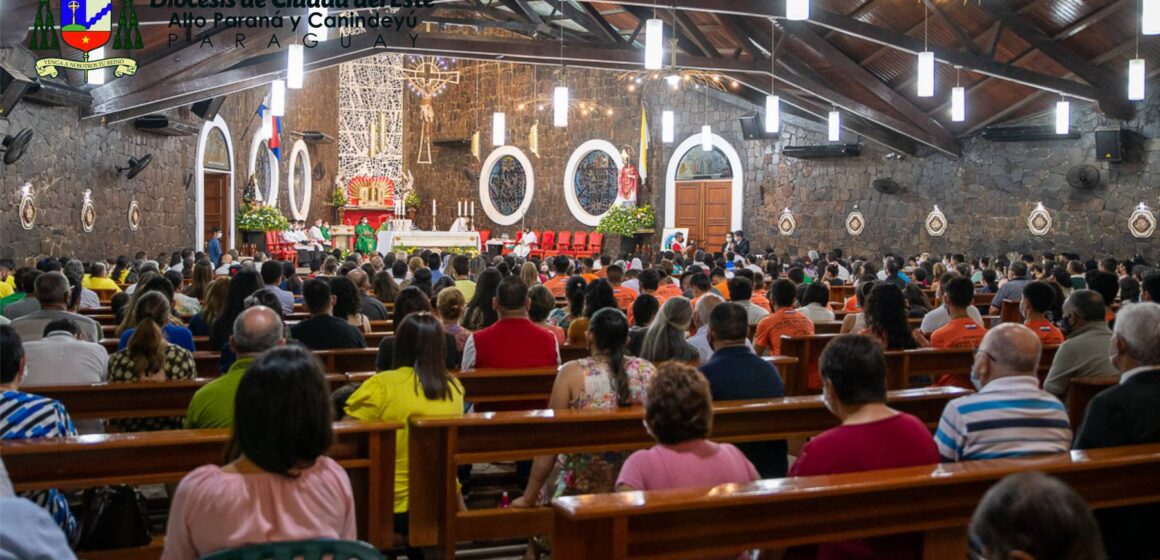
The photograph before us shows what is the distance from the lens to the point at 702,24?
17.0m

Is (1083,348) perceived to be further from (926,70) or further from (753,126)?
(753,126)

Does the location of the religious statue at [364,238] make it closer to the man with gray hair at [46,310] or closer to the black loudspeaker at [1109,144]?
the black loudspeaker at [1109,144]

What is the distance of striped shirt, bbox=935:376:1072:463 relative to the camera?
3.06 meters

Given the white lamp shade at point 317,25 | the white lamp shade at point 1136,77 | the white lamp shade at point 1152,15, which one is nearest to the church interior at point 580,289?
the white lamp shade at point 317,25

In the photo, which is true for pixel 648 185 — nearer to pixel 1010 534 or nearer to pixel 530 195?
pixel 530 195

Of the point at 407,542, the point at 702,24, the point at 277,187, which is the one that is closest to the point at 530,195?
the point at 277,187

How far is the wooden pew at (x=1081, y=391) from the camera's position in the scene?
15.1 ft

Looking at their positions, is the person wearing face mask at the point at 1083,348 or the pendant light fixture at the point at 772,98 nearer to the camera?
the person wearing face mask at the point at 1083,348

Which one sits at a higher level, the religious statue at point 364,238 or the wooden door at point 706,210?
the wooden door at point 706,210

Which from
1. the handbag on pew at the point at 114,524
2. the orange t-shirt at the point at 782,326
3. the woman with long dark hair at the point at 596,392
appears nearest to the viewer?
the handbag on pew at the point at 114,524

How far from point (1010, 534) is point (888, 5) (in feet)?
42.8

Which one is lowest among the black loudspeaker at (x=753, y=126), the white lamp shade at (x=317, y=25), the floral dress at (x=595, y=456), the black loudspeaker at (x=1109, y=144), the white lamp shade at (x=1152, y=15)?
the floral dress at (x=595, y=456)

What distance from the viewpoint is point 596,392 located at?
13.1 feet

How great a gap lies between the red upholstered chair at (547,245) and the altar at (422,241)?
3027 mm
